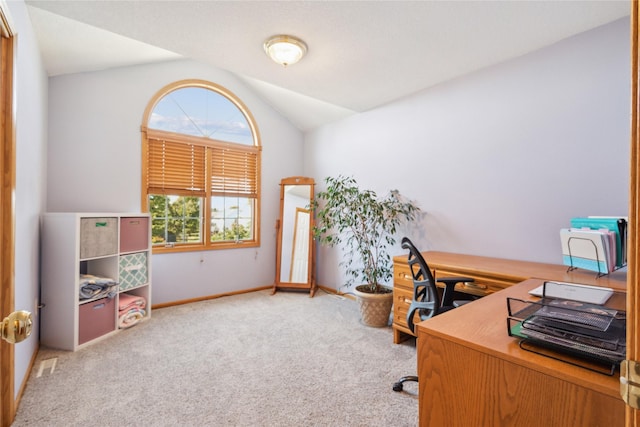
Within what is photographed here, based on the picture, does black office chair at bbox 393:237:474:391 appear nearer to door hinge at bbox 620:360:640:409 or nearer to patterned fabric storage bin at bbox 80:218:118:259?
door hinge at bbox 620:360:640:409

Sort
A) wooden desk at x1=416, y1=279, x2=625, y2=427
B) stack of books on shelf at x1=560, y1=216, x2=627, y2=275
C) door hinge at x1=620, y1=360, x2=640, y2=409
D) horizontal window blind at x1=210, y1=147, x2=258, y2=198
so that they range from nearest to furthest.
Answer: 1. door hinge at x1=620, y1=360, x2=640, y2=409
2. wooden desk at x1=416, y1=279, x2=625, y2=427
3. stack of books on shelf at x1=560, y1=216, x2=627, y2=275
4. horizontal window blind at x1=210, y1=147, x2=258, y2=198

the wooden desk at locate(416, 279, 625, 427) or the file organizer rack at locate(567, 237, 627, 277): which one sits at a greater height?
the file organizer rack at locate(567, 237, 627, 277)

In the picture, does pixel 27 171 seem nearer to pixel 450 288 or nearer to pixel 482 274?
pixel 450 288

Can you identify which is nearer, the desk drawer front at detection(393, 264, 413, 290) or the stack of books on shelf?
the stack of books on shelf

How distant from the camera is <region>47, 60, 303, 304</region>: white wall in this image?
3125 mm

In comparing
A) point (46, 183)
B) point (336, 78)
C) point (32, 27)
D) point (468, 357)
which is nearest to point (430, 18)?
point (336, 78)

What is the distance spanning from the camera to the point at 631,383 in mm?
459

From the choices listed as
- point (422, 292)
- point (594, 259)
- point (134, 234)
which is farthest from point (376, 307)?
point (134, 234)

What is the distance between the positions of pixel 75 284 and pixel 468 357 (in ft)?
9.68

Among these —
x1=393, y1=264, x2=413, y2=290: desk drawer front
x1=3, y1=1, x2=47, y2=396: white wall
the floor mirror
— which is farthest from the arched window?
x1=393, y1=264, x2=413, y2=290: desk drawer front

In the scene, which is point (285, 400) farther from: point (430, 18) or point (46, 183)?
point (46, 183)

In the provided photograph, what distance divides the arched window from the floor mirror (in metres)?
0.37

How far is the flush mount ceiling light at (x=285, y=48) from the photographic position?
221cm

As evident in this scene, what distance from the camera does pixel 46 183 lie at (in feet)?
9.86
